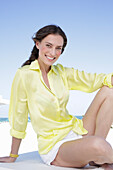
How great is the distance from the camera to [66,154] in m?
2.14

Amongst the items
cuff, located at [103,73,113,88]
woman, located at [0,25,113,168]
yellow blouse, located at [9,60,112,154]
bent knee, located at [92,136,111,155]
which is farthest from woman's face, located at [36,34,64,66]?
bent knee, located at [92,136,111,155]

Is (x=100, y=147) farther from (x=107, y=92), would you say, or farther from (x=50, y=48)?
(x=50, y=48)

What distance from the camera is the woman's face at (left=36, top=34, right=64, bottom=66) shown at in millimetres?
2396

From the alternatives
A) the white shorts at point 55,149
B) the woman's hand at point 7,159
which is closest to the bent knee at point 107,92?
the white shorts at point 55,149

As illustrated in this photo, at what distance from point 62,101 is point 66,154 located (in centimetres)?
51

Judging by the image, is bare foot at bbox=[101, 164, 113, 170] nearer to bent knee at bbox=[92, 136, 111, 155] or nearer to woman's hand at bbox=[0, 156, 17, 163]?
bent knee at bbox=[92, 136, 111, 155]

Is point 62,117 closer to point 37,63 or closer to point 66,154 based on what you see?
point 66,154

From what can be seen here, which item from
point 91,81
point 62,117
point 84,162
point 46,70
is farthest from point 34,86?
point 84,162

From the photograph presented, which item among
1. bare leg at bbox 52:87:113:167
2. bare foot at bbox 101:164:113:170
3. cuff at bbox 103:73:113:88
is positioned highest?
cuff at bbox 103:73:113:88

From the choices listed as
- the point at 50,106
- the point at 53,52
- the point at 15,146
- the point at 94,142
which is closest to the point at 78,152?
the point at 94,142

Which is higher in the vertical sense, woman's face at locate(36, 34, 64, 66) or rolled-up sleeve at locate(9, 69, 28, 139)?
woman's face at locate(36, 34, 64, 66)

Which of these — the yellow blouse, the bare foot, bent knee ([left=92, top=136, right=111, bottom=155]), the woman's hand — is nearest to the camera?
bent knee ([left=92, top=136, right=111, bottom=155])

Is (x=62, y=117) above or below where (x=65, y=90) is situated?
below

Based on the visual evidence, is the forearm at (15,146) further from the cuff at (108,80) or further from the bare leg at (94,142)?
the cuff at (108,80)
